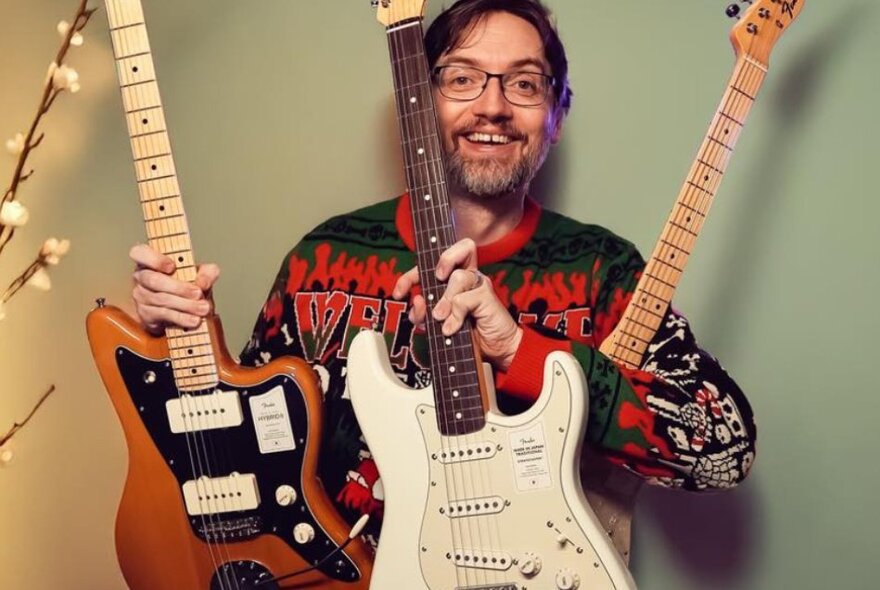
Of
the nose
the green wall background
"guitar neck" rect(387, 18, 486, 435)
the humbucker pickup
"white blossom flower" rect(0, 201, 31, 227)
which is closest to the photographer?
"white blossom flower" rect(0, 201, 31, 227)

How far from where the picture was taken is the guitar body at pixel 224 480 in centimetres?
137

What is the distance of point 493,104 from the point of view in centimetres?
157

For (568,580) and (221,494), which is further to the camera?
(221,494)

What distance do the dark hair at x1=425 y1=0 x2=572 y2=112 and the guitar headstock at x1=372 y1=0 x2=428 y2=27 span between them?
0.82 feet

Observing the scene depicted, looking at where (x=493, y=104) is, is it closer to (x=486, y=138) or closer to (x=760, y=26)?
(x=486, y=138)

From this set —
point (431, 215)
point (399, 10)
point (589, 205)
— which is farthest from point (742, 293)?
point (399, 10)

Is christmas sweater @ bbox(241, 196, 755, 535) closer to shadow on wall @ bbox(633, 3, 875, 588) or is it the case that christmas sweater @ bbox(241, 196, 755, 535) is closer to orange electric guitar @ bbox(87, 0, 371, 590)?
orange electric guitar @ bbox(87, 0, 371, 590)

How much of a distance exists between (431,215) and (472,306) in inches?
6.2

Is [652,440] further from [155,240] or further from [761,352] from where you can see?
[155,240]

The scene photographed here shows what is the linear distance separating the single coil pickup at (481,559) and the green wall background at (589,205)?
66 cm

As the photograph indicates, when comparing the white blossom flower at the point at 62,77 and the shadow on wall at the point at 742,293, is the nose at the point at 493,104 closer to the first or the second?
the shadow on wall at the point at 742,293

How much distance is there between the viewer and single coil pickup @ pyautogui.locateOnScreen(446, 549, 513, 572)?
4.08 feet

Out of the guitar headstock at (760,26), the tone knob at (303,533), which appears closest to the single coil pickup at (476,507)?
the tone knob at (303,533)

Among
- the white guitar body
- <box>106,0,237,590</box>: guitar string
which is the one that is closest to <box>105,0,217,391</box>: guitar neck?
<box>106,0,237,590</box>: guitar string
